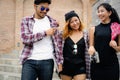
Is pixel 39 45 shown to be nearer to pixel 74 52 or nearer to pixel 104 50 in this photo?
pixel 74 52

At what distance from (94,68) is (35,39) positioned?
0.90 meters

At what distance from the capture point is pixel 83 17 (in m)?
18.5

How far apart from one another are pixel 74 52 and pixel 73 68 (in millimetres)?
233

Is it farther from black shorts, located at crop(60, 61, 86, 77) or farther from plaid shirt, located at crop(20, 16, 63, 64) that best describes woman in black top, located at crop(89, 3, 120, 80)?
plaid shirt, located at crop(20, 16, 63, 64)

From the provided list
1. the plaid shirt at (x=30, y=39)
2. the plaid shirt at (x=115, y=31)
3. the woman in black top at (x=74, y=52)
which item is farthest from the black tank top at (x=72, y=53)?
the plaid shirt at (x=115, y=31)

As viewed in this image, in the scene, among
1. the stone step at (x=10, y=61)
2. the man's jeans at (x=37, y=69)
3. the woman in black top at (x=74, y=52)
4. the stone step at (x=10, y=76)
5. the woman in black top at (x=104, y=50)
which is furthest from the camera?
the stone step at (x=10, y=61)

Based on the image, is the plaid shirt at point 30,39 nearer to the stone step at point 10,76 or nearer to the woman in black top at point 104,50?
the woman in black top at point 104,50

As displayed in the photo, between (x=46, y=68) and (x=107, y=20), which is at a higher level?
(x=107, y=20)

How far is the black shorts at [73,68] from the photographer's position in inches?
184

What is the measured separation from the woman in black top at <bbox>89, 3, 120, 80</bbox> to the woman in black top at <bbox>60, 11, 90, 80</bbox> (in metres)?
0.28

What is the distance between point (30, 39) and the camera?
431 centimetres

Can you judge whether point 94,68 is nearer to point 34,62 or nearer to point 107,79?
point 107,79

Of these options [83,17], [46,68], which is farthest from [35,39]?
[83,17]

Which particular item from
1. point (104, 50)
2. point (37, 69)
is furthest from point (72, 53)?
point (37, 69)
